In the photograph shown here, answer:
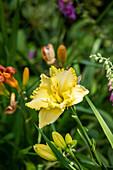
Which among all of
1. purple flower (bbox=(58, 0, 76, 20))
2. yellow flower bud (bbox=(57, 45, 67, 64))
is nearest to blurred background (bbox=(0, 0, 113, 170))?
purple flower (bbox=(58, 0, 76, 20))

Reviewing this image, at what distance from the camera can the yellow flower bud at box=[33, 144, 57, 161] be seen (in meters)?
0.69

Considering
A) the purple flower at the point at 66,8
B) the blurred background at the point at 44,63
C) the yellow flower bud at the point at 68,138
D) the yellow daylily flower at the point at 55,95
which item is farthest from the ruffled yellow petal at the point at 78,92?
the purple flower at the point at 66,8

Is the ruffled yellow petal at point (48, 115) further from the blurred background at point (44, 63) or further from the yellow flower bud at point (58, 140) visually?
the blurred background at point (44, 63)

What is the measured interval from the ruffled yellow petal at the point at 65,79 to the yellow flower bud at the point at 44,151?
21 centimetres

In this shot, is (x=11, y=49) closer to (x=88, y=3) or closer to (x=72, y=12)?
(x=72, y=12)

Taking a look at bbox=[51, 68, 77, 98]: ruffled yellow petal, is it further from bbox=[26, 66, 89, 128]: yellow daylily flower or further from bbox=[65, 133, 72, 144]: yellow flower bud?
bbox=[65, 133, 72, 144]: yellow flower bud

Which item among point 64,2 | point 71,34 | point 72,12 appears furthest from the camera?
point 71,34

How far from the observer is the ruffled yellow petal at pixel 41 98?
2.42ft

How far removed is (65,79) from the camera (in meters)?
0.79

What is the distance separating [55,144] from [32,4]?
228 centimetres

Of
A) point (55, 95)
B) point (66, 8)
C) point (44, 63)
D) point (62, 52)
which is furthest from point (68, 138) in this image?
point (44, 63)

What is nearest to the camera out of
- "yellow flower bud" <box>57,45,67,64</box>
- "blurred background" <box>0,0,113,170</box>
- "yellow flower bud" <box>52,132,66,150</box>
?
→ "yellow flower bud" <box>52,132,66,150</box>

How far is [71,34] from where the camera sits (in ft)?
7.60

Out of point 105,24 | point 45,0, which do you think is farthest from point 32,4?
point 105,24
